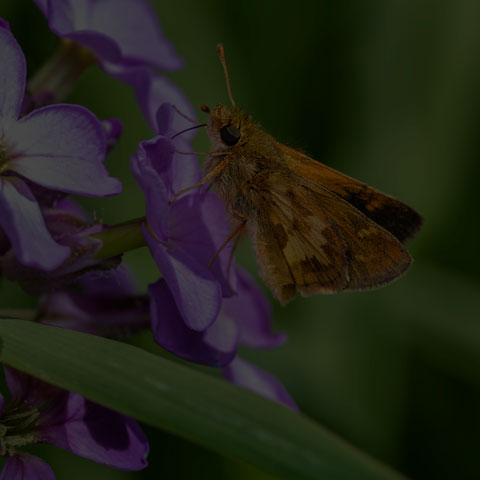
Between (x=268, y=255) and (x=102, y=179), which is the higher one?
(x=102, y=179)

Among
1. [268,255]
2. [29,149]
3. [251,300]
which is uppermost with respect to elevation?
[29,149]

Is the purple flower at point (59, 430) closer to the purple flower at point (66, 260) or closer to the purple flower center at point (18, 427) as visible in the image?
the purple flower center at point (18, 427)

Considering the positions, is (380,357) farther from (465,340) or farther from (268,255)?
(268,255)

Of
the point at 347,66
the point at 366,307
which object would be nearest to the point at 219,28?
the point at 347,66

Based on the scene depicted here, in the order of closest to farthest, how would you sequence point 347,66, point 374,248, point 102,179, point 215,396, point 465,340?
1. point 215,396
2. point 102,179
3. point 374,248
4. point 465,340
5. point 347,66

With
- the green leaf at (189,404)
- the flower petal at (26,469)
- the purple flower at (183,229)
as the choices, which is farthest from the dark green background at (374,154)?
the green leaf at (189,404)

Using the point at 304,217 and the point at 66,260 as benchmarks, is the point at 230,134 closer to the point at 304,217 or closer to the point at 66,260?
the point at 304,217
